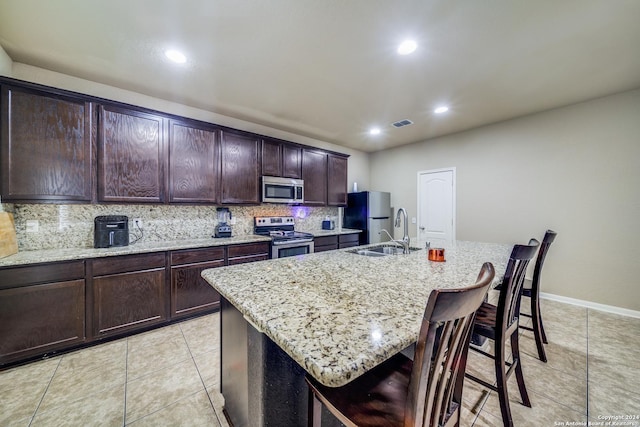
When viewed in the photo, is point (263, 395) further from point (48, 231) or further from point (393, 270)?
point (48, 231)

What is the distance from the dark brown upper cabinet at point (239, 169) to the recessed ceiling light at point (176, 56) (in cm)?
103

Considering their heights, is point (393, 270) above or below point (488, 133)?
below

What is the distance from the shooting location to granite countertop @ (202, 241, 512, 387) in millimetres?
676

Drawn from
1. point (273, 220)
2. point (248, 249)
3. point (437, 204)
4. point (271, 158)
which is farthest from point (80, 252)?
point (437, 204)

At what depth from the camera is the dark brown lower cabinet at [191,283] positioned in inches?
108

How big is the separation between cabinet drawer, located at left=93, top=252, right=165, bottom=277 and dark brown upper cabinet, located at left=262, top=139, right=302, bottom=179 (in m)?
1.81

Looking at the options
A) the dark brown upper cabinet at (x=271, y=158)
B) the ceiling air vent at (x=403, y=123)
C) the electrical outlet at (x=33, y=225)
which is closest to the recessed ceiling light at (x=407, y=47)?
the ceiling air vent at (x=403, y=123)

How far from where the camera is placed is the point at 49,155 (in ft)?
7.45

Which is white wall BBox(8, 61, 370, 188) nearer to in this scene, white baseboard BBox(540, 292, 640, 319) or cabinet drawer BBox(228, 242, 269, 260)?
cabinet drawer BBox(228, 242, 269, 260)

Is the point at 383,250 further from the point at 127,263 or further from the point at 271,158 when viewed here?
the point at 127,263

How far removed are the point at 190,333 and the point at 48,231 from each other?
1773mm

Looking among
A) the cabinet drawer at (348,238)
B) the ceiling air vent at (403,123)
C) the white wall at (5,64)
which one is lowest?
the cabinet drawer at (348,238)

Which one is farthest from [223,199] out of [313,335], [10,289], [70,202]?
[313,335]

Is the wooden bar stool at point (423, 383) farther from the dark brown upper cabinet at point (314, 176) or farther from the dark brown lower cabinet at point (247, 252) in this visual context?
the dark brown upper cabinet at point (314, 176)
